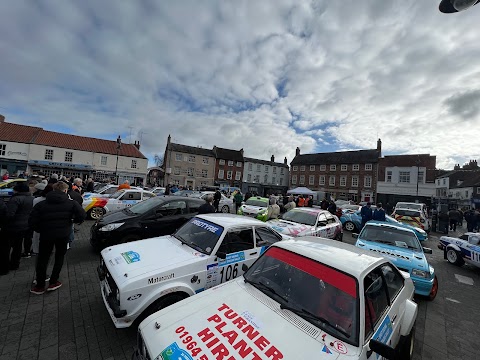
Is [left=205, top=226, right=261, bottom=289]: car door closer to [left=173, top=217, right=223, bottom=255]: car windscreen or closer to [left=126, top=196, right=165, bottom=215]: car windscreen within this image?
[left=173, top=217, right=223, bottom=255]: car windscreen

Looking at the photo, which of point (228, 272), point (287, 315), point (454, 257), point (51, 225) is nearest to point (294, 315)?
point (287, 315)

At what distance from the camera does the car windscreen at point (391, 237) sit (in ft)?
19.0

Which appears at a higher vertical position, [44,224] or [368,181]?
[368,181]

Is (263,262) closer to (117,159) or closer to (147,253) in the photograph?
(147,253)

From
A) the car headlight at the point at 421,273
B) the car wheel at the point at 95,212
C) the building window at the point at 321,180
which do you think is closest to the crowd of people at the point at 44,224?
the car wheel at the point at 95,212

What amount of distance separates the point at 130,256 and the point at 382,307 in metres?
3.51

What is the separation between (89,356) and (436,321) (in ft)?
18.9

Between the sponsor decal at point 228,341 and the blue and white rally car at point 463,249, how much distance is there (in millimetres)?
9184

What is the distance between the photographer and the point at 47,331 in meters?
2.94

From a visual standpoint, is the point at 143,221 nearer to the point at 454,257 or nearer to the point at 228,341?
the point at 228,341

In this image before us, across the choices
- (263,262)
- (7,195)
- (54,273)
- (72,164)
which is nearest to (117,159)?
(72,164)

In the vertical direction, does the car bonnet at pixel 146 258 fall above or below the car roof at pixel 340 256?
below

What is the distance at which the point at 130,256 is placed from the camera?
343 centimetres

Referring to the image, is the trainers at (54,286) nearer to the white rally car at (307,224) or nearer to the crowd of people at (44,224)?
the crowd of people at (44,224)
